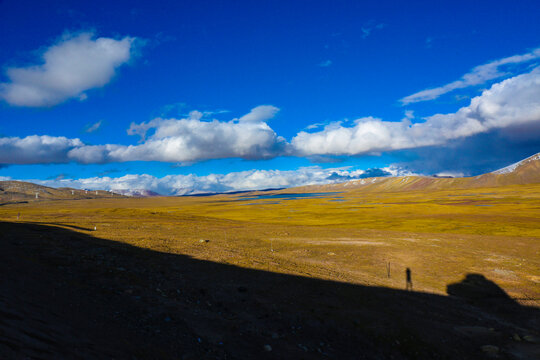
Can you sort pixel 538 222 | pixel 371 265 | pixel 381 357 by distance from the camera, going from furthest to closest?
pixel 538 222 → pixel 371 265 → pixel 381 357

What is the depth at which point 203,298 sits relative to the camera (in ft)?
64.2

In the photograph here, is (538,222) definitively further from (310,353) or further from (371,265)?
(310,353)

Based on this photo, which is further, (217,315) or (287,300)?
(287,300)

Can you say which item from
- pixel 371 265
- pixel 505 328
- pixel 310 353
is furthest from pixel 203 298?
pixel 371 265

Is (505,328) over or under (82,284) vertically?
under

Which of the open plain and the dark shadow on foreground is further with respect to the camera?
the open plain

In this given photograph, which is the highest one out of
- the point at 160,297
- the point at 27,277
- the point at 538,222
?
the point at 27,277

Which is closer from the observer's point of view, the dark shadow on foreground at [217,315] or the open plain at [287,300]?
the dark shadow on foreground at [217,315]

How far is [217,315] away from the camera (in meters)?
17.0

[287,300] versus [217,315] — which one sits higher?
[217,315]

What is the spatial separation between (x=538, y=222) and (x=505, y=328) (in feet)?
274

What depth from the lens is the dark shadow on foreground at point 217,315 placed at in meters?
11.2

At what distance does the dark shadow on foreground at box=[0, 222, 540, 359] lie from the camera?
11.2m

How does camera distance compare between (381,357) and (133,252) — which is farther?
(133,252)
